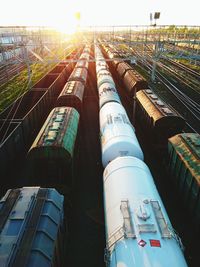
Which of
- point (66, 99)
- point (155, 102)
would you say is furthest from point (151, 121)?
point (66, 99)

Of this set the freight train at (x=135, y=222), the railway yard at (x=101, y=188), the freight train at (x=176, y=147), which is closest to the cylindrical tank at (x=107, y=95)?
the railway yard at (x=101, y=188)

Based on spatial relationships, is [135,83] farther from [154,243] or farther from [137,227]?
[154,243]

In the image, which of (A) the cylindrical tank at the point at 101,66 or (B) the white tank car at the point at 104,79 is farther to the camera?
(A) the cylindrical tank at the point at 101,66

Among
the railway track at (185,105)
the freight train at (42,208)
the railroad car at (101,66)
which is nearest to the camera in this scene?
the freight train at (42,208)

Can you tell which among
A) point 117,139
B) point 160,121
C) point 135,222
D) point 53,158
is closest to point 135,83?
point 160,121

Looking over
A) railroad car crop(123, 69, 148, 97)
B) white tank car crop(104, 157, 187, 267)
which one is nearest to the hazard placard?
white tank car crop(104, 157, 187, 267)

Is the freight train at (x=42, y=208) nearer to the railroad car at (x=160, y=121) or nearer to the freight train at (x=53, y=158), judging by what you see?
the freight train at (x=53, y=158)
